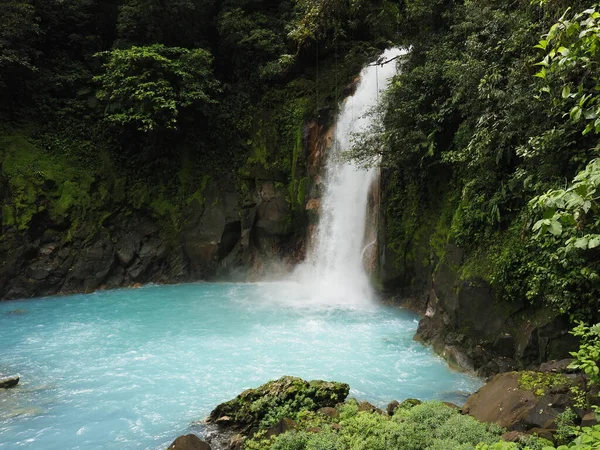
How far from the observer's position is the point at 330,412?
5953 mm

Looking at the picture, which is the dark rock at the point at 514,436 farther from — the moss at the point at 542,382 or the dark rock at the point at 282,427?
A: the dark rock at the point at 282,427

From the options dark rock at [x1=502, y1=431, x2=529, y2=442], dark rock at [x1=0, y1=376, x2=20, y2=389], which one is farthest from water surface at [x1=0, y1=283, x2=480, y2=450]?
dark rock at [x1=502, y1=431, x2=529, y2=442]

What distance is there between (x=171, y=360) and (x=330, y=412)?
14.3 ft

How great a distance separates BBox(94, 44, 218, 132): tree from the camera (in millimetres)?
14734

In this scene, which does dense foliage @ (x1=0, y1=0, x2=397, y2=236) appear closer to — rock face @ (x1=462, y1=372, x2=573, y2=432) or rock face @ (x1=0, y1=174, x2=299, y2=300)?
rock face @ (x1=0, y1=174, x2=299, y2=300)

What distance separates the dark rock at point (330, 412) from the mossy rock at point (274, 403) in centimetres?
24

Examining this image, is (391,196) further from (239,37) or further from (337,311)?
(239,37)

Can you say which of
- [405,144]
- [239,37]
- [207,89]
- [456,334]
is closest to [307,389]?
[456,334]

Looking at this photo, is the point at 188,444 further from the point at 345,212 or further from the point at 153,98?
the point at 153,98

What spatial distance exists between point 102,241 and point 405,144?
1120 cm

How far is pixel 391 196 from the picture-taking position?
12977 mm

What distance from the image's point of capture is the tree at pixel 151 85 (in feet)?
48.3

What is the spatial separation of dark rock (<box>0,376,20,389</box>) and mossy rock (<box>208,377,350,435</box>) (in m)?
4.01

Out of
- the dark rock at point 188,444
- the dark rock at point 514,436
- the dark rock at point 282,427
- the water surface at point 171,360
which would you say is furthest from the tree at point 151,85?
the dark rock at point 514,436
